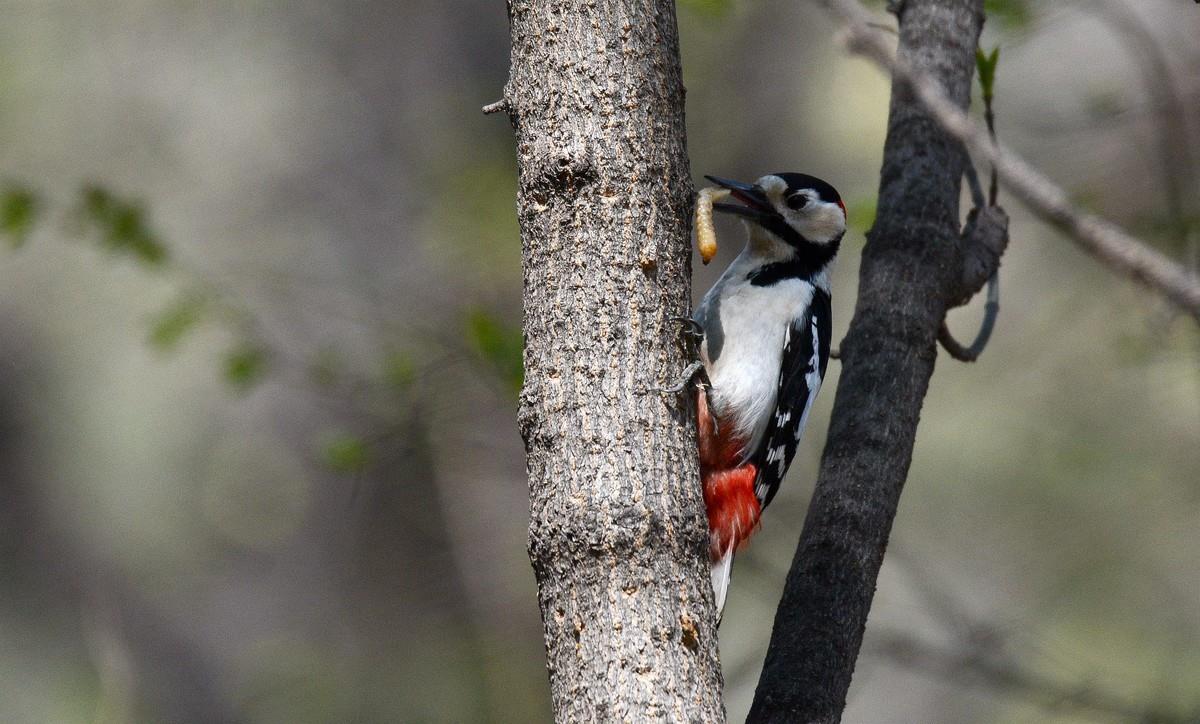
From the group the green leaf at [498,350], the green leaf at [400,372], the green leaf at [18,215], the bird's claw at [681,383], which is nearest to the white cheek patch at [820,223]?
the green leaf at [498,350]

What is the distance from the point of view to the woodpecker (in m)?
3.32

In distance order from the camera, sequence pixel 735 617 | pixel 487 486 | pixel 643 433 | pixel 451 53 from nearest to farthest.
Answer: pixel 643 433 < pixel 487 486 < pixel 735 617 < pixel 451 53

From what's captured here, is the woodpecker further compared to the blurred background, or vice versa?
the blurred background

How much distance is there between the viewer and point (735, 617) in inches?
321

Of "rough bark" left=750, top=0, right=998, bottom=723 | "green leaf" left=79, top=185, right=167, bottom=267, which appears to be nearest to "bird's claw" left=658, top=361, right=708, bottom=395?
"rough bark" left=750, top=0, right=998, bottom=723

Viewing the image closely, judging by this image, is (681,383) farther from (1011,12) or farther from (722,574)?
(1011,12)

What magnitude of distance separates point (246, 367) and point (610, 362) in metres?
2.75

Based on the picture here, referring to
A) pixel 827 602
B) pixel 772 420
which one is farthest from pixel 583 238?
pixel 772 420

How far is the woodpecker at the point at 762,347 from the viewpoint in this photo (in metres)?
3.32

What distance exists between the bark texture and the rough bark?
49 cm

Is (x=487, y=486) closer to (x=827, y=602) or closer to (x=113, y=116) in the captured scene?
(x=113, y=116)

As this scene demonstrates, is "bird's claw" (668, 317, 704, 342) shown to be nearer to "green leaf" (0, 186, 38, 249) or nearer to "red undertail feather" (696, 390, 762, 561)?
"red undertail feather" (696, 390, 762, 561)

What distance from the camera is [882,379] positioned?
2818 mm

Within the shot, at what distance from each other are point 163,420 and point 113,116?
2.36 m
